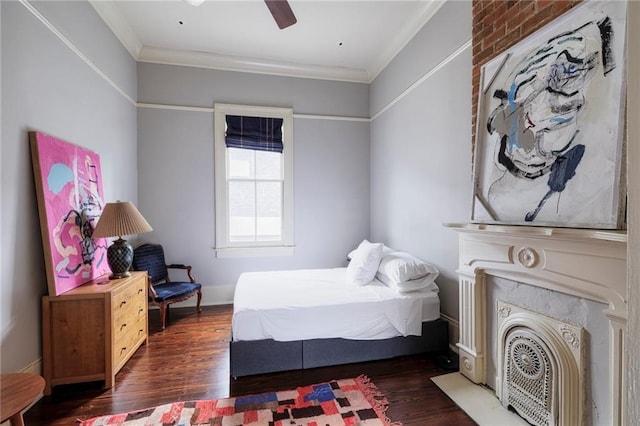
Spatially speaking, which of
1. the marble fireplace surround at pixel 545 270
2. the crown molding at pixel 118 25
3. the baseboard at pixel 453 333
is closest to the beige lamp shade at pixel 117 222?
the crown molding at pixel 118 25

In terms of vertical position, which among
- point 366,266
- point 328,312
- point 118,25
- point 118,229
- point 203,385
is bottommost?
point 203,385

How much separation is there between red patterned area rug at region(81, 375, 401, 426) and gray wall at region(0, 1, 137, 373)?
82 cm

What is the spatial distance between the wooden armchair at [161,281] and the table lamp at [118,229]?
666mm

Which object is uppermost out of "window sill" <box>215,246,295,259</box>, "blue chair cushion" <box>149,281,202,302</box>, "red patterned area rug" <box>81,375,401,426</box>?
"window sill" <box>215,246,295,259</box>

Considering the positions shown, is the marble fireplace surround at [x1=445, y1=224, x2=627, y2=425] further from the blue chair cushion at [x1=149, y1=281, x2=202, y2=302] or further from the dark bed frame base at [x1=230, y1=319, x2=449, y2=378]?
the blue chair cushion at [x1=149, y1=281, x2=202, y2=302]

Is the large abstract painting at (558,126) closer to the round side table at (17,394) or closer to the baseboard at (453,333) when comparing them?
the baseboard at (453,333)

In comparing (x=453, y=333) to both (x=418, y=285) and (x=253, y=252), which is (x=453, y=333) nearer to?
(x=418, y=285)

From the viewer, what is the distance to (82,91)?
2648 mm

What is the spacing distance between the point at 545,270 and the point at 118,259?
126 inches

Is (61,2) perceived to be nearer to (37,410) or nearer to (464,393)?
(37,410)

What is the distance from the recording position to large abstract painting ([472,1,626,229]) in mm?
1428

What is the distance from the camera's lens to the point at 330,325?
8.02ft

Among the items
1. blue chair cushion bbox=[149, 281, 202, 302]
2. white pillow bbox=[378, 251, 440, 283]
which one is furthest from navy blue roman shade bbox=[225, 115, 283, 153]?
white pillow bbox=[378, 251, 440, 283]

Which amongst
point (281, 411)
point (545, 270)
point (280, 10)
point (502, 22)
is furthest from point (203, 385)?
point (502, 22)
